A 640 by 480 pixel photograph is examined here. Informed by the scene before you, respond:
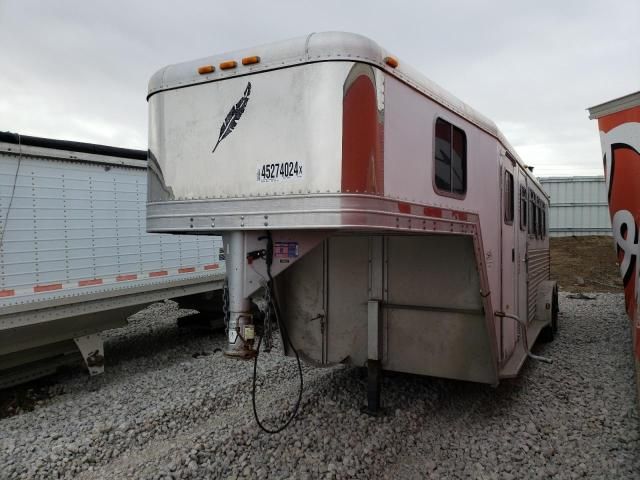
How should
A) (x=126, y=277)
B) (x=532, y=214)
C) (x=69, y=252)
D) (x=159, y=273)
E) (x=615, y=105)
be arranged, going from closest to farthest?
(x=69, y=252)
(x=126, y=277)
(x=159, y=273)
(x=532, y=214)
(x=615, y=105)

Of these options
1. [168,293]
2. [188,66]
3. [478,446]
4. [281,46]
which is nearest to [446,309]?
[478,446]

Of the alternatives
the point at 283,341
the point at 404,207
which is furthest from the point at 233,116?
the point at 283,341

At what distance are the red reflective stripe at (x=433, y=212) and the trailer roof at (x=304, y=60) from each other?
804 millimetres

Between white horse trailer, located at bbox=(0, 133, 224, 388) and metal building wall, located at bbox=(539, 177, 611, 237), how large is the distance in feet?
58.4

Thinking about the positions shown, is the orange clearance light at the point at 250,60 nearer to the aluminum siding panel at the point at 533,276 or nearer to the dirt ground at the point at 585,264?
the aluminum siding panel at the point at 533,276

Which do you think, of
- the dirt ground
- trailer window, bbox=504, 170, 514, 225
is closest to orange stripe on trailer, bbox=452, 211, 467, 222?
trailer window, bbox=504, 170, 514, 225

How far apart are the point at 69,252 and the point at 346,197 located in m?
4.03

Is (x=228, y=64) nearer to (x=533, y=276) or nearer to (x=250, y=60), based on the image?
(x=250, y=60)

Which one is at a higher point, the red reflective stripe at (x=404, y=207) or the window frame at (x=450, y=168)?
the window frame at (x=450, y=168)

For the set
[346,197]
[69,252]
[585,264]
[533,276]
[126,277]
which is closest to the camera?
[346,197]

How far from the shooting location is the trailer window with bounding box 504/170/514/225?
197 inches

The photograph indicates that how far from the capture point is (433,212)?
335 centimetres

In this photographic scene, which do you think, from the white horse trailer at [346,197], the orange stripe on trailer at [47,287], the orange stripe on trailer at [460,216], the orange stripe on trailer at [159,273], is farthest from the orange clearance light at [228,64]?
the orange stripe on trailer at [159,273]

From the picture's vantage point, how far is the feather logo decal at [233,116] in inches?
123
